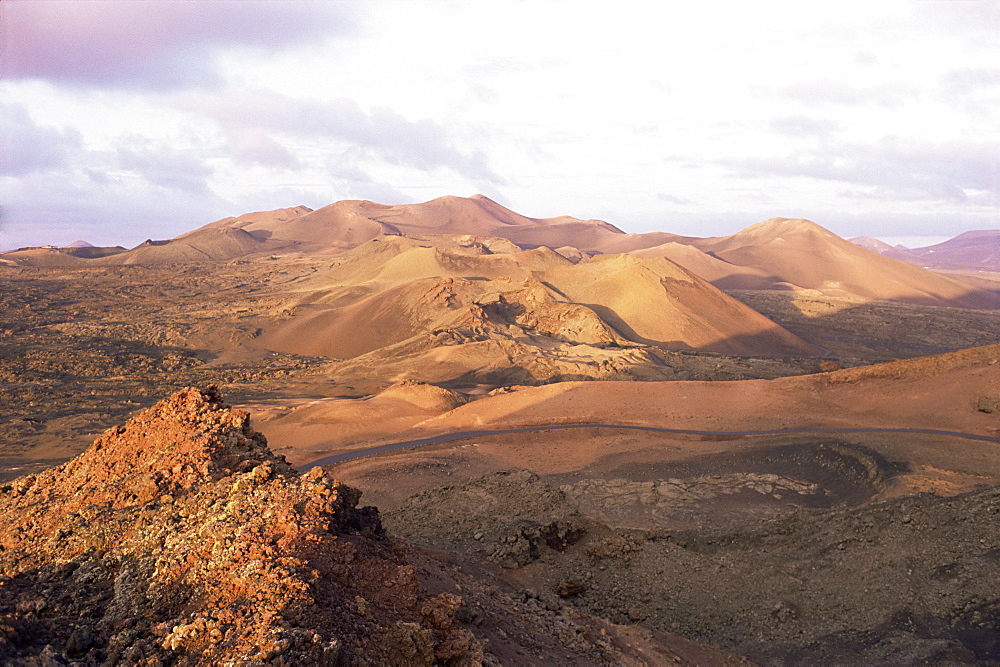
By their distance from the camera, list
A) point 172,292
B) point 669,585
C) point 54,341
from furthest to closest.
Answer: point 172,292
point 54,341
point 669,585

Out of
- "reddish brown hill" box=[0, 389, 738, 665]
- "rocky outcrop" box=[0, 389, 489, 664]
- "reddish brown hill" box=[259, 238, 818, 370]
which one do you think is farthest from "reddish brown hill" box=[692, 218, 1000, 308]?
"rocky outcrop" box=[0, 389, 489, 664]

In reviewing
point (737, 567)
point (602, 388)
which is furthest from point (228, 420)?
point (602, 388)

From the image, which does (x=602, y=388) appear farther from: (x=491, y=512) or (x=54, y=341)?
(x=54, y=341)

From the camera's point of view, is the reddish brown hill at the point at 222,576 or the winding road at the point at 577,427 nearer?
the reddish brown hill at the point at 222,576

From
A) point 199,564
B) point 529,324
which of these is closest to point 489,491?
point 199,564

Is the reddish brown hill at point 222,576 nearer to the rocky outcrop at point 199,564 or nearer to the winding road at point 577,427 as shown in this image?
the rocky outcrop at point 199,564

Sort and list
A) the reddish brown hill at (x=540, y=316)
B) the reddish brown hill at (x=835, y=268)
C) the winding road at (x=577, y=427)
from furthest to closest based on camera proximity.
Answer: the reddish brown hill at (x=835, y=268) < the reddish brown hill at (x=540, y=316) < the winding road at (x=577, y=427)

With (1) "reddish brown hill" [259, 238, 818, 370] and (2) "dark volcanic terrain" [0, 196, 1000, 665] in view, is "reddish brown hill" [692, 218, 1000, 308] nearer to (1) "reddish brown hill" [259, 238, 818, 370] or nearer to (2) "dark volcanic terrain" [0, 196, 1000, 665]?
(1) "reddish brown hill" [259, 238, 818, 370]

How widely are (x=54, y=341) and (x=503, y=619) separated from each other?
50534 mm

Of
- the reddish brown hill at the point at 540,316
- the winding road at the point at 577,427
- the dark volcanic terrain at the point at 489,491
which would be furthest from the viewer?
the reddish brown hill at the point at 540,316

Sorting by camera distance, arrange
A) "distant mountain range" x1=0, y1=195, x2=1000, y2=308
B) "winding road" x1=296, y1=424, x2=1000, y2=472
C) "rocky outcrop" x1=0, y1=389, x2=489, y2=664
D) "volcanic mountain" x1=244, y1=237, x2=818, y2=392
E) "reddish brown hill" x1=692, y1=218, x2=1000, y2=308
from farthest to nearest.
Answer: "distant mountain range" x1=0, y1=195, x2=1000, y2=308, "reddish brown hill" x1=692, y1=218, x2=1000, y2=308, "volcanic mountain" x1=244, y1=237, x2=818, y2=392, "winding road" x1=296, y1=424, x2=1000, y2=472, "rocky outcrop" x1=0, y1=389, x2=489, y2=664

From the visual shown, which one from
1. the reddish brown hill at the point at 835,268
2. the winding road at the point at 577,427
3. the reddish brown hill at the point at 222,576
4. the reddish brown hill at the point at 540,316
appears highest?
the reddish brown hill at the point at 835,268

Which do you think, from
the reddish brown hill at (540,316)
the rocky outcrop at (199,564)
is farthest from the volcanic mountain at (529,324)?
the rocky outcrop at (199,564)

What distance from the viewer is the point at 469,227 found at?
172 metres
